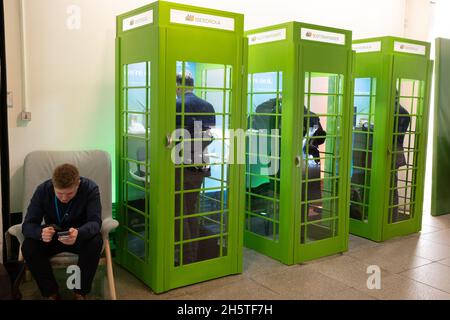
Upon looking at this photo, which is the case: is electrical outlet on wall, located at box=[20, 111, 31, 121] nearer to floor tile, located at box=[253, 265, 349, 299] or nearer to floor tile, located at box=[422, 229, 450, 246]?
floor tile, located at box=[253, 265, 349, 299]

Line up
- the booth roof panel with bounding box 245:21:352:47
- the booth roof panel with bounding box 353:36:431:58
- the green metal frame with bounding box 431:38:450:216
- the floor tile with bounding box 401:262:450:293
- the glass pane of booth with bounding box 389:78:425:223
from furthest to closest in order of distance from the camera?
the green metal frame with bounding box 431:38:450:216
the glass pane of booth with bounding box 389:78:425:223
the booth roof panel with bounding box 353:36:431:58
the booth roof panel with bounding box 245:21:352:47
the floor tile with bounding box 401:262:450:293

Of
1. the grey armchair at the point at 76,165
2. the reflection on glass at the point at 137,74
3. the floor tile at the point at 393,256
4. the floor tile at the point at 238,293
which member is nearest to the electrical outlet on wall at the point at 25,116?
the grey armchair at the point at 76,165

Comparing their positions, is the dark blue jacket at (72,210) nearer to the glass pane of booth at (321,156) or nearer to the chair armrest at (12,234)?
the chair armrest at (12,234)

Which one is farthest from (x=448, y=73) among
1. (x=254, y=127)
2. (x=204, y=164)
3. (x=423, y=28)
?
(x=204, y=164)

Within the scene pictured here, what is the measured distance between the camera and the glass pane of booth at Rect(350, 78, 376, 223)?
16.7 ft

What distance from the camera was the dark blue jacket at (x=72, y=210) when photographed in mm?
3248

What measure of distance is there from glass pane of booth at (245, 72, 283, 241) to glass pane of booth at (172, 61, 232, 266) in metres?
0.65

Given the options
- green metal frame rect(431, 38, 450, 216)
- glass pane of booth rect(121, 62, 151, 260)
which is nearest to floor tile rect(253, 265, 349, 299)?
glass pane of booth rect(121, 62, 151, 260)

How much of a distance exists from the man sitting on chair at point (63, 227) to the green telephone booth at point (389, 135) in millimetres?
3083

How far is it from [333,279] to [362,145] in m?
1.83

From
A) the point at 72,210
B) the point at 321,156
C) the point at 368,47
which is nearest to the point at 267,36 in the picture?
the point at 321,156

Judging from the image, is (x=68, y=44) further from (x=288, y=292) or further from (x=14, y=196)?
(x=288, y=292)

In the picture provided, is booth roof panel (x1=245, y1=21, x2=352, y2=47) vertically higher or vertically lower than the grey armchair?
higher

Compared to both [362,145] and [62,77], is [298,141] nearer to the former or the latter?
[362,145]
